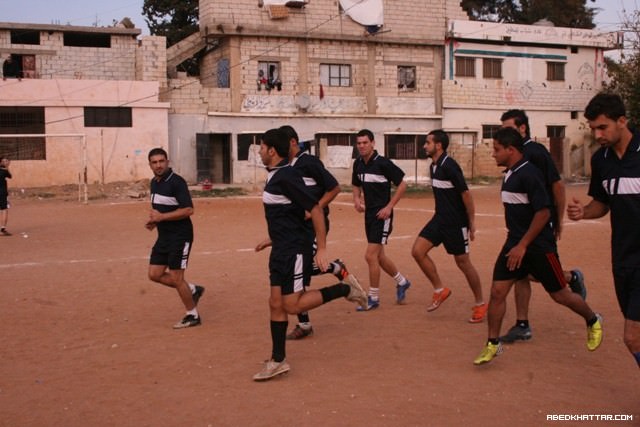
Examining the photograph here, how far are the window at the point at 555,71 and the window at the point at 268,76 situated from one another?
49.3ft

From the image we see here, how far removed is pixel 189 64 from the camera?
42.0 metres

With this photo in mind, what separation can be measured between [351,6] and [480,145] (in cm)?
929

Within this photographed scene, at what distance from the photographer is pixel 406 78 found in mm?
35812

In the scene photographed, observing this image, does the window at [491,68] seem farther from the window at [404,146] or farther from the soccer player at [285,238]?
the soccer player at [285,238]

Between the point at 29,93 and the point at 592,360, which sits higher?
the point at 29,93

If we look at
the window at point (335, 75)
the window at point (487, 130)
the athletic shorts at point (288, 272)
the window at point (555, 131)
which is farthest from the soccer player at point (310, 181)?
the window at point (555, 131)

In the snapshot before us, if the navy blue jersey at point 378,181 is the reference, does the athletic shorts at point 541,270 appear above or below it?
below

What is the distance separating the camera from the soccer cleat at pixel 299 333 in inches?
272

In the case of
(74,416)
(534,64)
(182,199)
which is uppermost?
(534,64)

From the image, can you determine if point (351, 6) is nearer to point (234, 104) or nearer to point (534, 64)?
point (234, 104)

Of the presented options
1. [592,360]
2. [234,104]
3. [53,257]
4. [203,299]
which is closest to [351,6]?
[234,104]

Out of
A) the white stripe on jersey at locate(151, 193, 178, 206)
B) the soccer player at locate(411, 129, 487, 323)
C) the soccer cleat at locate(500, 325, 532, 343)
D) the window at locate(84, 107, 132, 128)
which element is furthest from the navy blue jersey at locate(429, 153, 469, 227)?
the window at locate(84, 107, 132, 128)

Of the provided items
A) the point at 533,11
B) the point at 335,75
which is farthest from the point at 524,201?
the point at 533,11

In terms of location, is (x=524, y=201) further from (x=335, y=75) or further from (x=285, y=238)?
(x=335, y=75)
